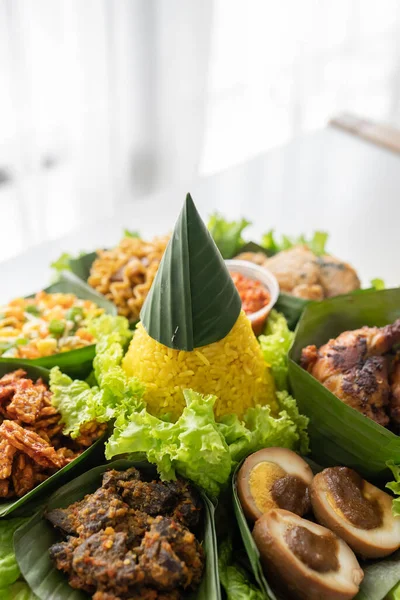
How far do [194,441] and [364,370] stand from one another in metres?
0.68

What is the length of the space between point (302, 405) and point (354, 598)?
0.67 m

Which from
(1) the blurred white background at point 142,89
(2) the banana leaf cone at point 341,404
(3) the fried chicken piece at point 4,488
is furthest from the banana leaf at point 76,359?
(1) the blurred white background at point 142,89

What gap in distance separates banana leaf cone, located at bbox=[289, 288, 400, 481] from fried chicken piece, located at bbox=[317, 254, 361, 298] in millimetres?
248

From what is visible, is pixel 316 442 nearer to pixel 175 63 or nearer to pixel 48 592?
pixel 48 592

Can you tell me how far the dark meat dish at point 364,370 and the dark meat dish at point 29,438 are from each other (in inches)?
32.3

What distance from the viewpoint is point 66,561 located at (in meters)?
1.68

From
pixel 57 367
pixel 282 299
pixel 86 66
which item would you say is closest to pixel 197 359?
pixel 57 367

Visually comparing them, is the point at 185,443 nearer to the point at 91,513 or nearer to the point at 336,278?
the point at 91,513

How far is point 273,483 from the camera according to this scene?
75.1 inches

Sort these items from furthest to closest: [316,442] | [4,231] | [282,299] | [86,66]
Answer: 1. [4,231]
2. [86,66]
3. [282,299]
4. [316,442]

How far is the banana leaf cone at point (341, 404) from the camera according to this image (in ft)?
6.63

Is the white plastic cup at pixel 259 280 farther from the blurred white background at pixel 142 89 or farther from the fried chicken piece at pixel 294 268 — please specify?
the blurred white background at pixel 142 89

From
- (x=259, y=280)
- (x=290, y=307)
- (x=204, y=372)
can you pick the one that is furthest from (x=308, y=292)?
(x=204, y=372)

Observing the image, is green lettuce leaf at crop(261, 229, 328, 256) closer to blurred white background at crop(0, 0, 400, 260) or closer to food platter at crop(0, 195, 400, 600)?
food platter at crop(0, 195, 400, 600)
